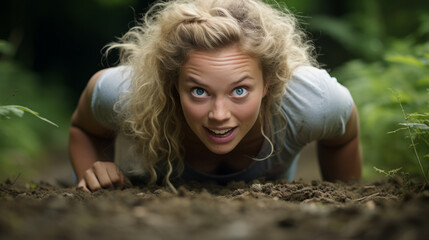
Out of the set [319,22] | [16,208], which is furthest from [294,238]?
[319,22]

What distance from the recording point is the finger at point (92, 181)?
3160 mm

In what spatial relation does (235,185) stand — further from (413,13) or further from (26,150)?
(413,13)

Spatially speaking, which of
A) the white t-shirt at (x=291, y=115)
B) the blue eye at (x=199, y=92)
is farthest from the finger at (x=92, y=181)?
the blue eye at (x=199, y=92)

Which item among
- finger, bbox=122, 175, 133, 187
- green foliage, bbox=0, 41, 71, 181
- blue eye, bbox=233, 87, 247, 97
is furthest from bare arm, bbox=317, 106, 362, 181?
green foliage, bbox=0, 41, 71, 181

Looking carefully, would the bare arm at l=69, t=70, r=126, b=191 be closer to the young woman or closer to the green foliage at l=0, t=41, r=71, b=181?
the young woman

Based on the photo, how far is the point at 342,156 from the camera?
372 cm

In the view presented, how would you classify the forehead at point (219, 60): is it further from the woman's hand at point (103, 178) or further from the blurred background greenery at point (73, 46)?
the blurred background greenery at point (73, 46)

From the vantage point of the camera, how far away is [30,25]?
30.6 ft

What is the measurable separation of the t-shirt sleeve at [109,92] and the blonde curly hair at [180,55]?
0.08 m

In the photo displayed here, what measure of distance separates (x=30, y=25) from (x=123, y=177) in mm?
6999

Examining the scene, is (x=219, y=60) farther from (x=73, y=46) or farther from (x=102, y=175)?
(x=73, y=46)

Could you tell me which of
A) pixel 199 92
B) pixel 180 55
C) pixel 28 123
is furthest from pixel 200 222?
pixel 28 123

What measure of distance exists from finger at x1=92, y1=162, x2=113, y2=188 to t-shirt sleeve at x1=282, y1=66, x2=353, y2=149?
3.96 feet

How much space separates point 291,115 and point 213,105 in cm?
66
